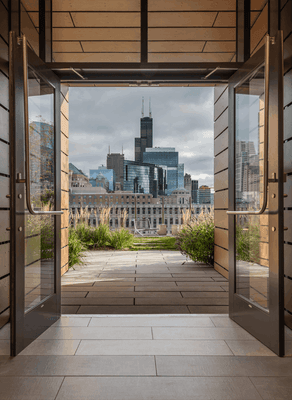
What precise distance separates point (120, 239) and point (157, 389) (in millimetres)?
4713

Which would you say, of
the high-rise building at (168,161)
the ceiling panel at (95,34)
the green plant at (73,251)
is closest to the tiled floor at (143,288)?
the green plant at (73,251)

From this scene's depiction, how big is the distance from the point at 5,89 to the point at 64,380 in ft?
6.11

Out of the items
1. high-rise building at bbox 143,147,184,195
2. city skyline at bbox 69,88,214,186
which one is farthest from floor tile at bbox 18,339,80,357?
high-rise building at bbox 143,147,184,195

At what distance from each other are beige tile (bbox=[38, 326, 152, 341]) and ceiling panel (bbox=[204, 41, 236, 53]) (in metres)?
2.09

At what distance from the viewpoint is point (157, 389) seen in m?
1.32

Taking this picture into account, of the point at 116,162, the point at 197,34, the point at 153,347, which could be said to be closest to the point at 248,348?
the point at 153,347

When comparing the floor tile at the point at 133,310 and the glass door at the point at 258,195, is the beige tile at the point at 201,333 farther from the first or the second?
the floor tile at the point at 133,310

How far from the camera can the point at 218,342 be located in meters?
1.81

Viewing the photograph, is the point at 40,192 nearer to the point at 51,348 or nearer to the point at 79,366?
the point at 51,348

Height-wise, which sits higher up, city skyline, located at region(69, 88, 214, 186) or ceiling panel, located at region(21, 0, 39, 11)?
city skyline, located at region(69, 88, 214, 186)

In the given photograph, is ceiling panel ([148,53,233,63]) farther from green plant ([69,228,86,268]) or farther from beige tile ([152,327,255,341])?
green plant ([69,228,86,268])

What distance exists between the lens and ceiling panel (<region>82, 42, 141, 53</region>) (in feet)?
7.20

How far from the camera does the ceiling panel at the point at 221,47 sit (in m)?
2.23

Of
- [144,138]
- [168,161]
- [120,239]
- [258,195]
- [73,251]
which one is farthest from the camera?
[144,138]
